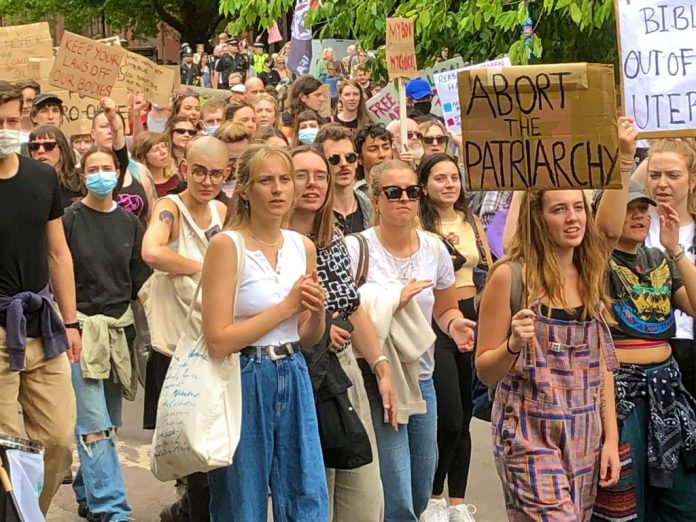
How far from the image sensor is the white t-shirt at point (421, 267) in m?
5.59

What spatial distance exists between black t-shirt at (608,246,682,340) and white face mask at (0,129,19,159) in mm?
2395

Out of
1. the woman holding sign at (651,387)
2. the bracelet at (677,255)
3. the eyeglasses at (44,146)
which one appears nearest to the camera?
the woman holding sign at (651,387)

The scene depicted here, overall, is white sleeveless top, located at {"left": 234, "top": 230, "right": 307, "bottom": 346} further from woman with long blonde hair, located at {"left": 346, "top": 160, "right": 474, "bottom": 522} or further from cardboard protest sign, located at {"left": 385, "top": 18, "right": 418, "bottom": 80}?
cardboard protest sign, located at {"left": 385, "top": 18, "right": 418, "bottom": 80}

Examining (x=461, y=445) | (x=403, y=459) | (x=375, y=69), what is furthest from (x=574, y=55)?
(x=403, y=459)

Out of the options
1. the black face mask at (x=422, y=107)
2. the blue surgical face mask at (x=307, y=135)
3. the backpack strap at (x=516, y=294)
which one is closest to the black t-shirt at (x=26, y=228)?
the backpack strap at (x=516, y=294)

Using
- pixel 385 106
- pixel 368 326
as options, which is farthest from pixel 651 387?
pixel 385 106

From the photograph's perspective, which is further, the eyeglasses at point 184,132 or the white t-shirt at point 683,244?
the eyeglasses at point 184,132

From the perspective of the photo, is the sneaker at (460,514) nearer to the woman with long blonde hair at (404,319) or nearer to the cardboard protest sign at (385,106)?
the woman with long blonde hair at (404,319)

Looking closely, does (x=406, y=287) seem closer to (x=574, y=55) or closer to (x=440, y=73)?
(x=440, y=73)

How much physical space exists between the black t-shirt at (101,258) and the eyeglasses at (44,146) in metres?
1.03

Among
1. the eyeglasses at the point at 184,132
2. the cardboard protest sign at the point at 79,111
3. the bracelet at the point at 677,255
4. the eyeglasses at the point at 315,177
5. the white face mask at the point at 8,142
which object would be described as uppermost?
the cardboard protest sign at the point at 79,111

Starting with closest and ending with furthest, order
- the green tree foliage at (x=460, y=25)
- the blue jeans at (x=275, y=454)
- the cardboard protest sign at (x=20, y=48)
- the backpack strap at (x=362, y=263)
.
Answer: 1. the blue jeans at (x=275, y=454)
2. the backpack strap at (x=362, y=263)
3. the green tree foliage at (x=460, y=25)
4. the cardboard protest sign at (x=20, y=48)

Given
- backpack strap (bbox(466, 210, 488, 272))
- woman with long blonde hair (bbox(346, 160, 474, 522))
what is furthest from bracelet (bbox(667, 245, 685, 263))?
backpack strap (bbox(466, 210, 488, 272))

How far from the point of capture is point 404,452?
5.46m
